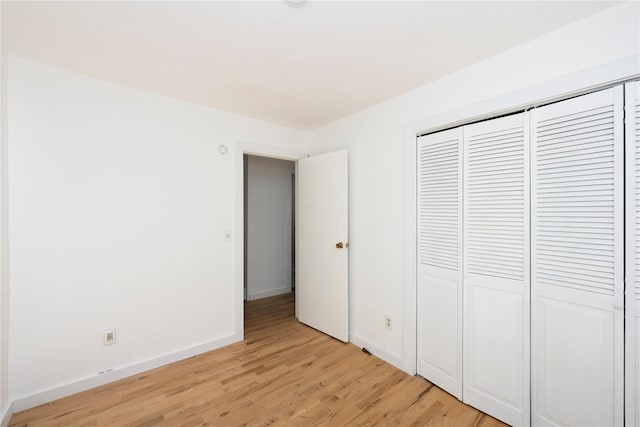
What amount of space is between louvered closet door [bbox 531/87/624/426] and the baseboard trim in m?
0.97

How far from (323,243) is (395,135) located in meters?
1.39

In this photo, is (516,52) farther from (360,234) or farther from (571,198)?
(360,234)

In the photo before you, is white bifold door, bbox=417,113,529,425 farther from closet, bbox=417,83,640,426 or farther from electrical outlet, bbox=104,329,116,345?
electrical outlet, bbox=104,329,116,345

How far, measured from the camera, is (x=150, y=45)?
1.68 meters

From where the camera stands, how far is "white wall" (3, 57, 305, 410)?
1856 millimetres

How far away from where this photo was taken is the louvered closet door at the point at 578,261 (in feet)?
4.50

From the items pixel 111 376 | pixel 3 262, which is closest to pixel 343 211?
pixel 111 376

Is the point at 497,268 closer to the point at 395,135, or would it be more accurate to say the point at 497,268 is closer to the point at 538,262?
the point at 538,262

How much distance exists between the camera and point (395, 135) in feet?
7.97

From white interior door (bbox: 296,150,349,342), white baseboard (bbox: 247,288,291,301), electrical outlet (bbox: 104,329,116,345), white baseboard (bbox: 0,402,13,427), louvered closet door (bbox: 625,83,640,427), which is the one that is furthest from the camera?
white baseboard (bbox: 247,288,291,301)

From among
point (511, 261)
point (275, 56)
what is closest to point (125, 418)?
point (275, 56)

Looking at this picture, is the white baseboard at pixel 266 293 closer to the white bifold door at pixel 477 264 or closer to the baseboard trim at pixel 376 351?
the baseboard trim at pixel 376 351

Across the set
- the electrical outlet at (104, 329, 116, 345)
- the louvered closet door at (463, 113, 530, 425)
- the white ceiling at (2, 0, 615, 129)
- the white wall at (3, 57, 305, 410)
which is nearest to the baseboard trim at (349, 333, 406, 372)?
the louvered closet door at (463, 113, 530, 425)

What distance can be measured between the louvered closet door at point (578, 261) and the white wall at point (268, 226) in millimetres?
3579
